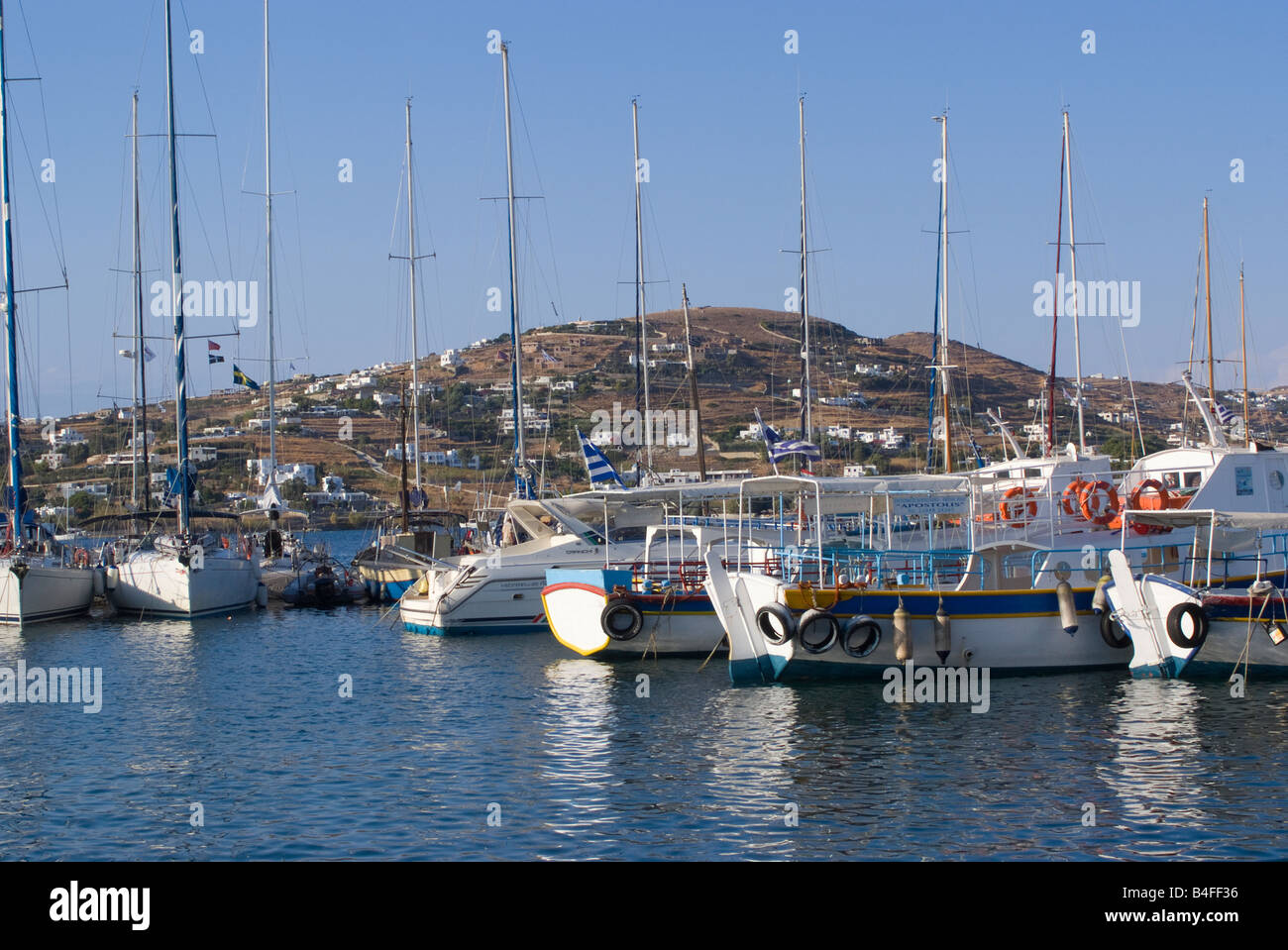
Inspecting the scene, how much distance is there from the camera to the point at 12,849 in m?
15.0

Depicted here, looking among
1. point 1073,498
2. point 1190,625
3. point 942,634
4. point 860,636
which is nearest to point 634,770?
point 860,636

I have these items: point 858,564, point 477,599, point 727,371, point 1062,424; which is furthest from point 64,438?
point 858,564

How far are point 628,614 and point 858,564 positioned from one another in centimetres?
540

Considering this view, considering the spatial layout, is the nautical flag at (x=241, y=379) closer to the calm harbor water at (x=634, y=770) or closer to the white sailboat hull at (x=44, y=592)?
the white sailboat hull at (x=44, y=592)

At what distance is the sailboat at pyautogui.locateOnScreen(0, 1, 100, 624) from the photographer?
1610 inches

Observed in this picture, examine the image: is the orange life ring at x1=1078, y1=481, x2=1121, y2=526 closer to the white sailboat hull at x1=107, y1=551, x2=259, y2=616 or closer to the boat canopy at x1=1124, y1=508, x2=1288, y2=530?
the boat canopy at x1=1124, y1=508, x2=1288, y2=530

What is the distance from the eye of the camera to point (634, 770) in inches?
722

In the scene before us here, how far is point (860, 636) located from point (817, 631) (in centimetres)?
86

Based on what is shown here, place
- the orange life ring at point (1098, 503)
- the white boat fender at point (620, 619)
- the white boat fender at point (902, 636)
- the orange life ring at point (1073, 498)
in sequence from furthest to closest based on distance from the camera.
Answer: the orange life ring at point (1073, 498), the orange life ring at point (1098, 503), the white boat fender at point (620, 619), the white boat fender at point (902, 636)

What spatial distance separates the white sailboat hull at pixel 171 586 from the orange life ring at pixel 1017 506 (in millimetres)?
26647

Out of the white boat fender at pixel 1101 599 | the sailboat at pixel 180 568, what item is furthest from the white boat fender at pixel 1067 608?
the sailboat at pixel 180 568
